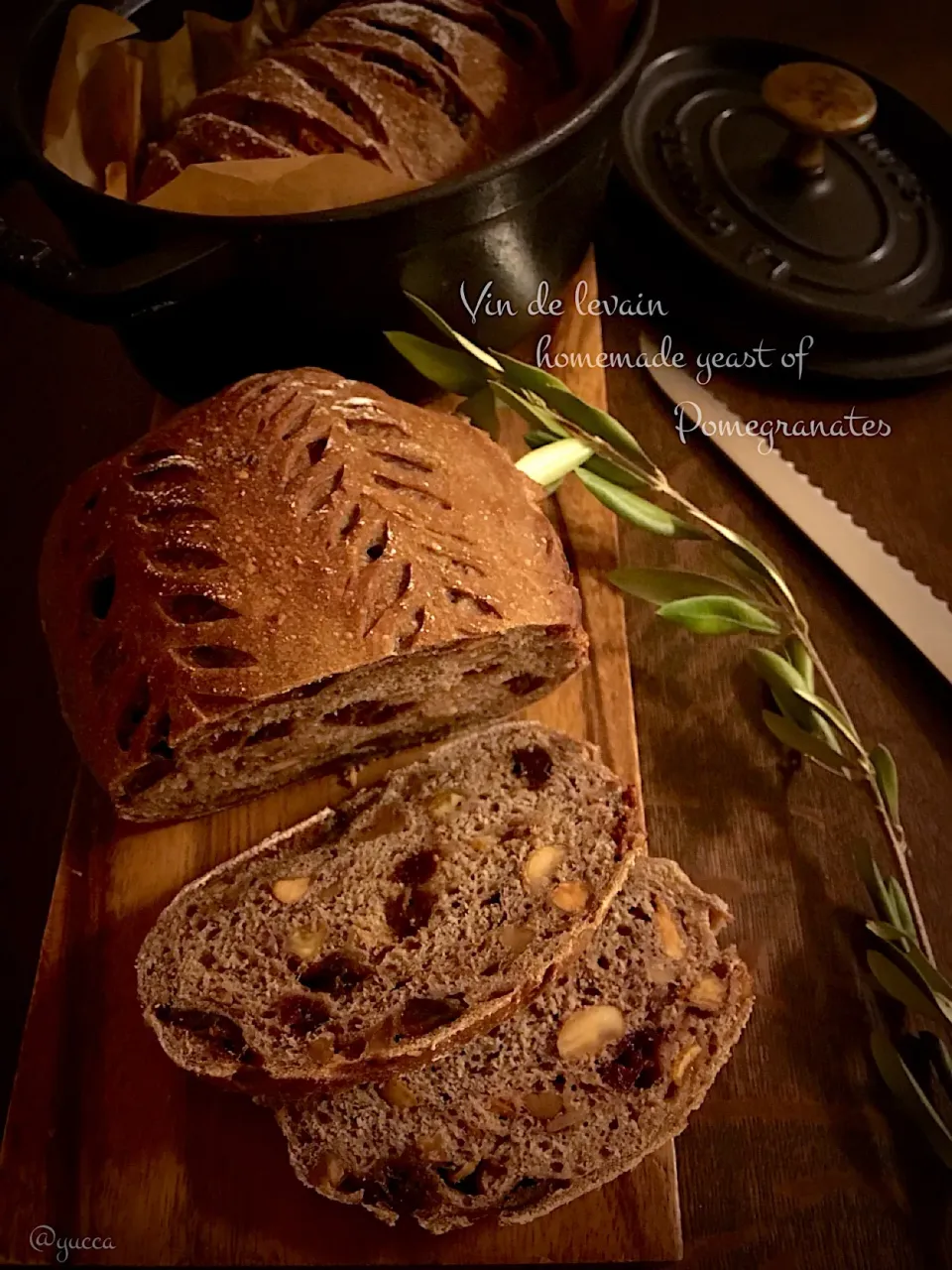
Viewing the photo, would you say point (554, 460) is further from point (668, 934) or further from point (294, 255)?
point (668, 934)

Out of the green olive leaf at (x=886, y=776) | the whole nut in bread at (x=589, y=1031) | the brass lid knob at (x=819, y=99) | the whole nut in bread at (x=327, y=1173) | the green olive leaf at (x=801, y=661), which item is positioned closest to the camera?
the whole nut in bread at (x=327, y=1173)

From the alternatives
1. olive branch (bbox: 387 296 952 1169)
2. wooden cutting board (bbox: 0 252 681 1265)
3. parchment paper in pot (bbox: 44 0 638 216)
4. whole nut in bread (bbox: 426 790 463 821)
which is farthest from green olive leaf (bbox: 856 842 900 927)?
parchment paper in pot (bbox: 44 0 638 216)

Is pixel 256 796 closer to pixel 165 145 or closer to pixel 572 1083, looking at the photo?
pixel 572 1083

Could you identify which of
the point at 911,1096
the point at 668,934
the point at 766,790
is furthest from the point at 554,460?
the point at 911,1096

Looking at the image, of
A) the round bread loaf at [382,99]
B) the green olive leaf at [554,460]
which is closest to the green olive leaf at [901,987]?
the green olive leaf at [554,460]

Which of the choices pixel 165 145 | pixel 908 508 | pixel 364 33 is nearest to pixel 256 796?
pixel 165 145

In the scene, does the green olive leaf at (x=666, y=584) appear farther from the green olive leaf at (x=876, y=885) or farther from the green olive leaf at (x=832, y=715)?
the green olive leaf at (x=876, y=885)

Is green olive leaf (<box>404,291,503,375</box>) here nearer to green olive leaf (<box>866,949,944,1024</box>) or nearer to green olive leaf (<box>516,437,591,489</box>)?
green olive leaf (<box>516,437,591,489</box>)
